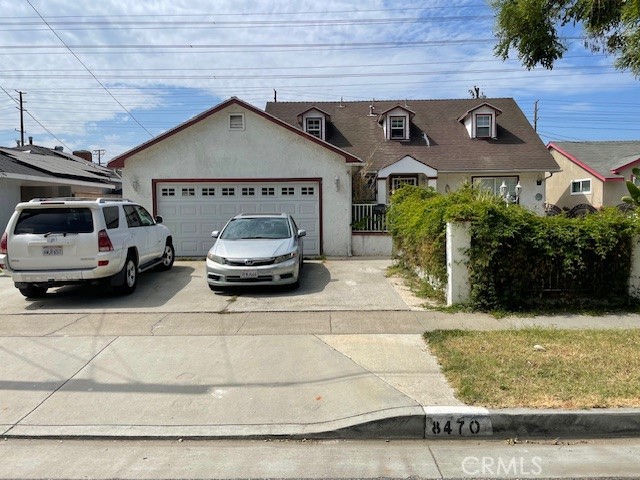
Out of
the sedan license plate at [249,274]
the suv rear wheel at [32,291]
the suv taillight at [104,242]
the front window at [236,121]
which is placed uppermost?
the front window at [236,121]

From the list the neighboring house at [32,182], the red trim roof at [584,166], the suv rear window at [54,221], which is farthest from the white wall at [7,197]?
the red trim roof at [584,166]

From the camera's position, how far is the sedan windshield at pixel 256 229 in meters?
10.1

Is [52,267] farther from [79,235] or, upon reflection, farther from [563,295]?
[563,295]

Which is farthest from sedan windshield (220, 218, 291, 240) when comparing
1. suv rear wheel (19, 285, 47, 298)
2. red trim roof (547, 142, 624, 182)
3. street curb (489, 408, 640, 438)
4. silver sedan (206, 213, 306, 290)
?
red trim roof (547, 142, 624, 182)

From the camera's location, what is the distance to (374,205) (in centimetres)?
1470

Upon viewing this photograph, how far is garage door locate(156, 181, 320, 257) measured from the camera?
14.6 meters

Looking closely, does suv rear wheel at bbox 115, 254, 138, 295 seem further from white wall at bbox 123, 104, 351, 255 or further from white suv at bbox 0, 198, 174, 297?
white wall at bbox 123, 104, 351, 255

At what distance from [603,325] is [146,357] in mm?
6215

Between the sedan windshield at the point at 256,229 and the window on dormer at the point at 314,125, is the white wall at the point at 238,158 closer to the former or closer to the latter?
the sedan windshield at the point at 256,229

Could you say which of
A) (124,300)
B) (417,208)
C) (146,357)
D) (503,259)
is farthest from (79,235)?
(503,259)

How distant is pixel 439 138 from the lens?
70.4ft

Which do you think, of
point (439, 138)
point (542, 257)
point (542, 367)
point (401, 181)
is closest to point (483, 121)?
point (439, 138)

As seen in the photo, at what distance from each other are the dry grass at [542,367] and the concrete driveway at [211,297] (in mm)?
2170

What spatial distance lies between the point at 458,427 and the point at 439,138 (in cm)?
1895
